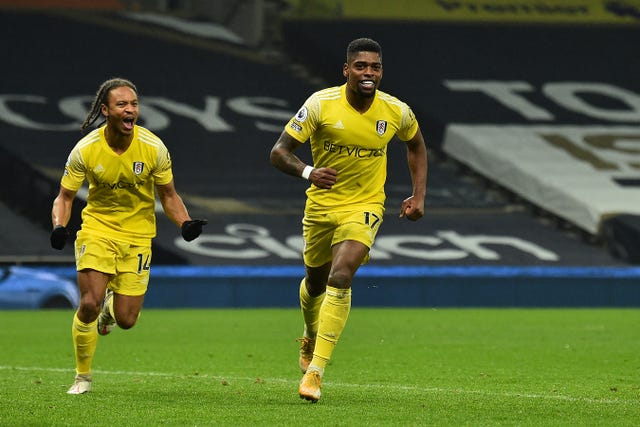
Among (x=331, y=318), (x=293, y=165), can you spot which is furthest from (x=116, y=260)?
(x=331, y=318)

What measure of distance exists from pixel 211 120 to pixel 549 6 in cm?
941

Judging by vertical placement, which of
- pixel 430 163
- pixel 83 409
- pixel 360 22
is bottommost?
pixel 430 163

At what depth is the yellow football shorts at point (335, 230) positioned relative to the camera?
909 cm

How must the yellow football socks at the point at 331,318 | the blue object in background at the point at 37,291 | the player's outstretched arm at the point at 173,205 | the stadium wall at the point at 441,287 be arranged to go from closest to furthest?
1. the yellow football socks at the point at 331,318
2. the player's outstretched arm at the point at 173,205
3. the blue object in background at the point at 37,291
4. the stadium wall at the point at 441,287

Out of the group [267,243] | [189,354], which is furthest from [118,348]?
[267,243]

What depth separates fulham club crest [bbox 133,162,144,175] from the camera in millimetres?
9266

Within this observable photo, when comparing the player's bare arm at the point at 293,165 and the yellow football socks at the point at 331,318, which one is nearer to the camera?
the player's bare arm at the point at 293,165

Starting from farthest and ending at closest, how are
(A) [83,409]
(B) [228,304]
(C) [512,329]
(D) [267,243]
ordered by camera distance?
(D) [267,243] < (B) [228,304] < (C) [512,329] < (A) [83,409]

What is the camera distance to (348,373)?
11.1 m

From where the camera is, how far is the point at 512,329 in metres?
16.9

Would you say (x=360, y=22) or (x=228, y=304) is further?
(x=360, y=22)

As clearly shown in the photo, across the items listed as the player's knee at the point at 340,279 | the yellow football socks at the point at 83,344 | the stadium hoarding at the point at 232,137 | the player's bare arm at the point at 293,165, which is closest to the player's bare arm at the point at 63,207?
the yellow football socks at the point at 83,344

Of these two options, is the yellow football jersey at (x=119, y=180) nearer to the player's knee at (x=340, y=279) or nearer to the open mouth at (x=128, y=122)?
the open mouth at (x=128, y=122)

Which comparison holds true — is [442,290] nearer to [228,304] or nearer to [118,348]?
[228,304]
